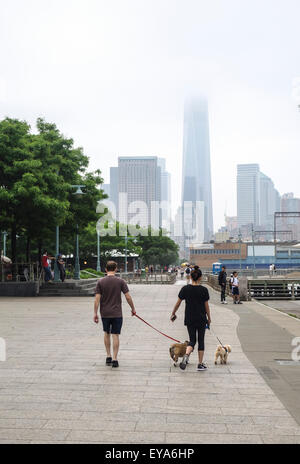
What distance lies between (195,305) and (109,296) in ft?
4.37

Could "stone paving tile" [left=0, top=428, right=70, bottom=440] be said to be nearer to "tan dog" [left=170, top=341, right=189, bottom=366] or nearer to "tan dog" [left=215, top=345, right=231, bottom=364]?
"tan dog" [left=170, top=341, right=189, bottom=366]

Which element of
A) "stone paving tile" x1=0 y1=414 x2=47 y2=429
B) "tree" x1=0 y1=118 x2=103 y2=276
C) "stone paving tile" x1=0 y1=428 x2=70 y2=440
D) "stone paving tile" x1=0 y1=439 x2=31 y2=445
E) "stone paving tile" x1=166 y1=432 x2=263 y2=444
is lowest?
"stone paving tile" x1=166 y1=432 x2=263 y2=444

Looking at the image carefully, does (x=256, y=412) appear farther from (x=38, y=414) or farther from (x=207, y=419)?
(x=38, y=414)

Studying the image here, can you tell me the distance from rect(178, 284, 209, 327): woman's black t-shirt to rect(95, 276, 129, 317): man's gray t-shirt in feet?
3.40

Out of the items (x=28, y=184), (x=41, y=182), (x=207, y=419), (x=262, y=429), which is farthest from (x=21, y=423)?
(x=41, y=182)

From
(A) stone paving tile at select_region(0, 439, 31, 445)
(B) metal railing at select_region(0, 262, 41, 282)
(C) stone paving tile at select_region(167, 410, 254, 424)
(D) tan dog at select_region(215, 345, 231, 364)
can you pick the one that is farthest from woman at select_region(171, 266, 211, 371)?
(B) metal railing at select_region(0, 262, 41, 282)

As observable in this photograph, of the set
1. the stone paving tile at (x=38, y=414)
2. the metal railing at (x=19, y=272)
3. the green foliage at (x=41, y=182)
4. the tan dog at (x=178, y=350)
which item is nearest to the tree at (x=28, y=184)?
the green foliage at (x=41, y=182)

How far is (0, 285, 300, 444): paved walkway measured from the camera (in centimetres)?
493

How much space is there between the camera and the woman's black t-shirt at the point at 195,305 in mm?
8016

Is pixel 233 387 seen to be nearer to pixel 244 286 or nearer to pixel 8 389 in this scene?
pixel 8 389

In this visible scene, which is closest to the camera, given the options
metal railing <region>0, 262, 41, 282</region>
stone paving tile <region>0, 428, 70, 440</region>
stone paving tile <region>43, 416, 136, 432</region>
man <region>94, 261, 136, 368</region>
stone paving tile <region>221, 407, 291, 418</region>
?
stone paving tile <region>0, 428, 70, 440</region>

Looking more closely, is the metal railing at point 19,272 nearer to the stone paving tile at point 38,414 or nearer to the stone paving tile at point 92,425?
the stone paving tile at point 38,414

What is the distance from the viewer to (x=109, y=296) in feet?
26.9

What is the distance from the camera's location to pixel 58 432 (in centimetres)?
494
